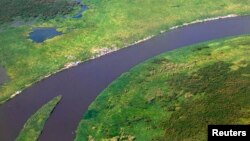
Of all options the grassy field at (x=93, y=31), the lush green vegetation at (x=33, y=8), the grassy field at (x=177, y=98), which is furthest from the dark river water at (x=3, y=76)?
the lush green vegetation at (x=33, y=8)

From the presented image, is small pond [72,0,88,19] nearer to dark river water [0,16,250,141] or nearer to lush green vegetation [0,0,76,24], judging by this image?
lush green vegetation [0,0,76,24]

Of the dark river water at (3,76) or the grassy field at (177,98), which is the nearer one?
the grassy field at (177,98)

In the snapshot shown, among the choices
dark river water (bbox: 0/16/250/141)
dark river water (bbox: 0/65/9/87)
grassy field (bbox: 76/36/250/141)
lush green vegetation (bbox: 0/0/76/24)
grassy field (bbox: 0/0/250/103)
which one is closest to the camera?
grassy field (bbox: 76/36/250/141)

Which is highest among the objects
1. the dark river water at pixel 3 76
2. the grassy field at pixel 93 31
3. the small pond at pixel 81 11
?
the small pond at pixel 81 11

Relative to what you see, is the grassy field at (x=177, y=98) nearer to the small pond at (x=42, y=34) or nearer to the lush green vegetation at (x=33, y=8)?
the small pond at (x=42, y=34)

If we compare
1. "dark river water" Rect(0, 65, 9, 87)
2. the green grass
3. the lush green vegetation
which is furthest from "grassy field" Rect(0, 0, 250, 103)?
the green grass

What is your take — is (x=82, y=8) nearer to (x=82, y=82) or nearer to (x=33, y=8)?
(x=33, y=8)

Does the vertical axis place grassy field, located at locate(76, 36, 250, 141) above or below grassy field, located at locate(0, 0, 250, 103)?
below
